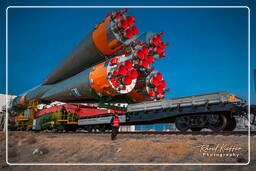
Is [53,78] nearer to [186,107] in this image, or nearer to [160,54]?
[160,54]

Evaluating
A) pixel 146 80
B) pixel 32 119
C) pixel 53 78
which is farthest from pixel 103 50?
pixel 32 119

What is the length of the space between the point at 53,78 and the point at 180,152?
2100 cm

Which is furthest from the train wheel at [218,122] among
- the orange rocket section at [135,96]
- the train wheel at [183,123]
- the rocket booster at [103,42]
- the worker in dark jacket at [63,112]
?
the worker in dark jacket at [63,112]

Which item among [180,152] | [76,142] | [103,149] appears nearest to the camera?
[180,152]

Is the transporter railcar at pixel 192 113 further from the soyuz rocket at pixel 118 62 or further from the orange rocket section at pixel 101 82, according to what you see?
the soyuz rocket at pixel 118 62

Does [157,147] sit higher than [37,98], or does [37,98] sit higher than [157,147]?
[37,98]

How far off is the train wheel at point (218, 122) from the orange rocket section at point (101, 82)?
7330 millimetres

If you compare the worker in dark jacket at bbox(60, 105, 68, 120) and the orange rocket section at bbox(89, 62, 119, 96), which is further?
the worker in dark jacket at bbox(60, 105, 68, 120)

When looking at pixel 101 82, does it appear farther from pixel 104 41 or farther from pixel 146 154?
pixel 146 154

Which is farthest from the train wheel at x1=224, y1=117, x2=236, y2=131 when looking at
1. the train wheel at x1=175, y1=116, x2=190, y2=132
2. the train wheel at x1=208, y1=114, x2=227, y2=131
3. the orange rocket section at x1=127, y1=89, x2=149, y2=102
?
the orange rocket section at x1=127, y1=89, x2=149, y2=102

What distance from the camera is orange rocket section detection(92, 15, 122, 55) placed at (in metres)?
15.9

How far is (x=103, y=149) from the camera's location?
28.5 feet

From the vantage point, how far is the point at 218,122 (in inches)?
424

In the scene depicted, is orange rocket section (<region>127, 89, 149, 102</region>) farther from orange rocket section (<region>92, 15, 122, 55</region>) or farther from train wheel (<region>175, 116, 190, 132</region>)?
train wheel (<region>175, 116, 190, 132</region>)
